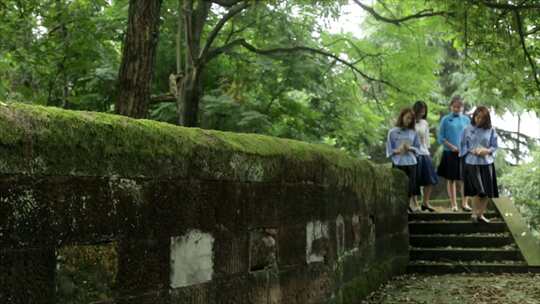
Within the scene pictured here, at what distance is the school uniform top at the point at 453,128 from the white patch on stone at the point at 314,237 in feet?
17.3

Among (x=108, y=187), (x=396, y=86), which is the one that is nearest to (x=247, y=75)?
(x=396, y=86)

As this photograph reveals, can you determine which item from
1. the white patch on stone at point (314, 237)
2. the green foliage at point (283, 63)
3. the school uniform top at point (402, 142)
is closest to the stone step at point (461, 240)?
the school uniform top at point (402, 142)

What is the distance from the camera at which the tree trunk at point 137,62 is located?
21.7ft

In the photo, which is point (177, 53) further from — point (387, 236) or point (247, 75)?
point (387, 236)

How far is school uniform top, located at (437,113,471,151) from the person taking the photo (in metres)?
9.59

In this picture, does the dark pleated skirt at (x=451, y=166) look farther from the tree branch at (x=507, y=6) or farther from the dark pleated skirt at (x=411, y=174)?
the tree branch at (x=507, y=6)

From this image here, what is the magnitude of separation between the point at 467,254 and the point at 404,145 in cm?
171

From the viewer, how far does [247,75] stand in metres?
11.8

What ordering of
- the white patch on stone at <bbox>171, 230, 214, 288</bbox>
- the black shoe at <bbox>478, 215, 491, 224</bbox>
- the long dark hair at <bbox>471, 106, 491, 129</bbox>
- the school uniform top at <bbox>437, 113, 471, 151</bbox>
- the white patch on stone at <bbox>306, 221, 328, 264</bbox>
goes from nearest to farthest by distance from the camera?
the white patch on stone at <bbox>171, 230, 214, 288</bbox> → the white patch on stone at <bbox>306, 221, 328, 264</bbox> → the long dark hair at <bbox>471, 106, 491, 129</bbox> → the black shoe at <bbox>478, 215, 491, 224</bbox> → the school uniform top at <bbox>437, 113, 471, 151</bbox>

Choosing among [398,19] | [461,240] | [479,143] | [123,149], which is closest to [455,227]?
[461,240]

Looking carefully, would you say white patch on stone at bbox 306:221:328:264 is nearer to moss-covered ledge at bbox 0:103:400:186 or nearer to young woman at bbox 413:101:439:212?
moss-covered ledge at bbox 0:103:400:186

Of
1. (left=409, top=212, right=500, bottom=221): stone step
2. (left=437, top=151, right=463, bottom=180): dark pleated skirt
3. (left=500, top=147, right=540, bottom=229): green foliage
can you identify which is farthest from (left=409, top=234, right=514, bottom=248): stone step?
(left=500, top=147, right=540, bottom=229): green foliage

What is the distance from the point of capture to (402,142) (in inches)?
352

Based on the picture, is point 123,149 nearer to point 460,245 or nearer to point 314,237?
point 314,237
